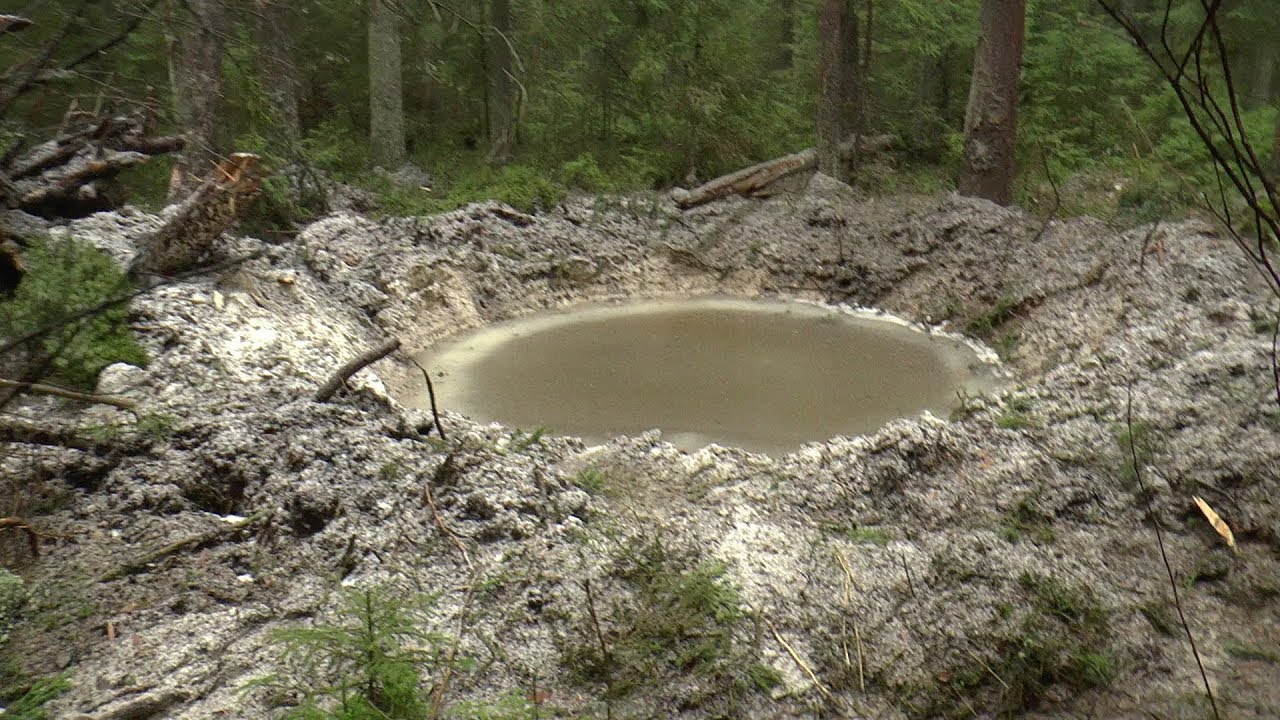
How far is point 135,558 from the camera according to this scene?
4.25 metres

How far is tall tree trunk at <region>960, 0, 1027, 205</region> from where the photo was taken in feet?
34.8

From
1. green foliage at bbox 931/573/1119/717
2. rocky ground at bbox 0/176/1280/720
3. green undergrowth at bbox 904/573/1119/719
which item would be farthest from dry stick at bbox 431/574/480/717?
green foliage at bbox 931/573/1119/717

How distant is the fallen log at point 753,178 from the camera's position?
39.2ft

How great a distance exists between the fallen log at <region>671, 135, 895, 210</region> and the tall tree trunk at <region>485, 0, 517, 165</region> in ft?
9.12

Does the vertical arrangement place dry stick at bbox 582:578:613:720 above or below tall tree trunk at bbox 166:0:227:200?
below

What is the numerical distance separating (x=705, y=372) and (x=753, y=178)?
15.3 feet

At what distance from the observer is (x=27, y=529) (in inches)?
160

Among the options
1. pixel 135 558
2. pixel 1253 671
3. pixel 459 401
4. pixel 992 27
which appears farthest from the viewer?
pixel 992 27

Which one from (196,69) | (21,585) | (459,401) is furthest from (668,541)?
(196,69)

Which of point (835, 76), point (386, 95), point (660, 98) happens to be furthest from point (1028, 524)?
point (386, 95)

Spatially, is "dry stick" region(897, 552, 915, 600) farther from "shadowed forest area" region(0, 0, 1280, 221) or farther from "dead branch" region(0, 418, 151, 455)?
"shadowed forest area" region(0, 0, 1280, 221)

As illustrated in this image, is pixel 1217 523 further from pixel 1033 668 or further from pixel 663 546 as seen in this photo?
pixel 663 546

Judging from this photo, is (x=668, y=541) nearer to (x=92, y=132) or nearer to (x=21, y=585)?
(x=21, y=585)

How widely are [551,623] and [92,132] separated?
7586 mm
